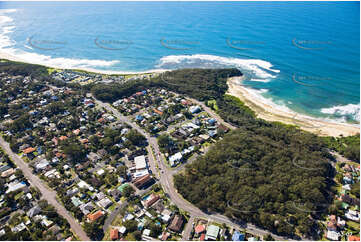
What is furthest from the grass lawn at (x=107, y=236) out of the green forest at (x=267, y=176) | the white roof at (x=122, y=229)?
the green forest at (x=267, y=176)

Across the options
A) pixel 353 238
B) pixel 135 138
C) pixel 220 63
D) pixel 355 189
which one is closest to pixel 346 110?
pixel 355 189

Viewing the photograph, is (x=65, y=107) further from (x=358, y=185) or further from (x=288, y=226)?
(x=358, y=185)

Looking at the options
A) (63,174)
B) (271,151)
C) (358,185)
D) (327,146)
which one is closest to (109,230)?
(63,174)

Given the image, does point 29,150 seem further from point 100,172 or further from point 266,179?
point 266,179

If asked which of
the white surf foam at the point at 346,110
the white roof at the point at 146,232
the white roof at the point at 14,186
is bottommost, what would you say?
the white roof at the point at 14,186

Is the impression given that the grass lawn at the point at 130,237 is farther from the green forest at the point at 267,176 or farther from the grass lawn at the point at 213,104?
the grass lawn at the point at 213,104
